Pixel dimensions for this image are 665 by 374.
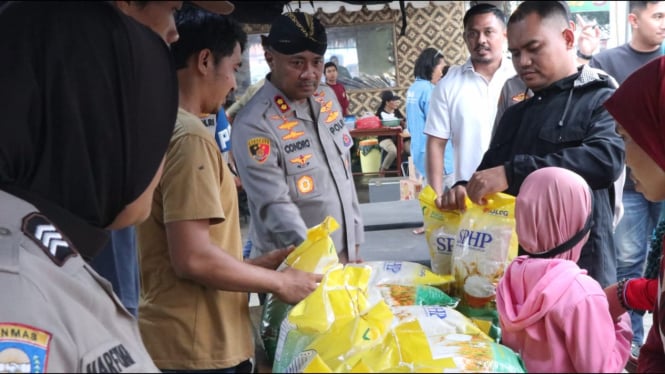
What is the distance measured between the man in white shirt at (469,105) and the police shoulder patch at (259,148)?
1.32 m

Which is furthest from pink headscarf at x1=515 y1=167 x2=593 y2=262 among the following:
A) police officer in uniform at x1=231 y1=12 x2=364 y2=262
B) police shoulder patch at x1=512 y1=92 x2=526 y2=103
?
police shoulder patch at x1=512 y1=92 x2=526 y2=103

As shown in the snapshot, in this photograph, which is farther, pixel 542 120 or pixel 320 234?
pixel 542 120

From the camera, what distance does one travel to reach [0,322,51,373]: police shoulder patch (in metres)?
0.85

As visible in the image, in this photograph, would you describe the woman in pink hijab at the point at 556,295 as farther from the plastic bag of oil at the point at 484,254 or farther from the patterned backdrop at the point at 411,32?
the patterned backdrop at the point at 411,32

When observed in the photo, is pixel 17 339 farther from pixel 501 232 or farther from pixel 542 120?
pixel 542 120

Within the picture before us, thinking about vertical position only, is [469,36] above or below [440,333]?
above

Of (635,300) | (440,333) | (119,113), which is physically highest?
(119,113)

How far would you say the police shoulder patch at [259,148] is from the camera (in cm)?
246

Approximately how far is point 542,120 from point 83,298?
176 cm

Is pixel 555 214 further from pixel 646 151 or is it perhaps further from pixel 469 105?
pixel 469 105

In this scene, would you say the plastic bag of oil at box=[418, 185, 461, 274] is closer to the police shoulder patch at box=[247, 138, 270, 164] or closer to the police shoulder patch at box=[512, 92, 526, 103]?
the police shoulder patch at box=[247, 138, 270, 164]

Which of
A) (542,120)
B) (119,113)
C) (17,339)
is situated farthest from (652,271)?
(17,339)

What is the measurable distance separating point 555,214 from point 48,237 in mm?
1107

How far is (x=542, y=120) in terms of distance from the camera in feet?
7.66
